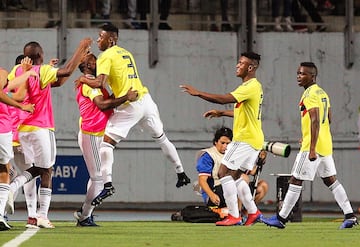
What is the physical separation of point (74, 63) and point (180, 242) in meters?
3.39

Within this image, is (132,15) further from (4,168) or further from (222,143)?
(4,168)

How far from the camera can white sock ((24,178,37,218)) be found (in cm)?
1636

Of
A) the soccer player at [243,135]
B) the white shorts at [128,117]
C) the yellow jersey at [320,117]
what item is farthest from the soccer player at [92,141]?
the yellow jersey at [320,117]

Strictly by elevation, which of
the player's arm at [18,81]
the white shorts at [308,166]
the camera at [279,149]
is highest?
the player's arm at [18,81]

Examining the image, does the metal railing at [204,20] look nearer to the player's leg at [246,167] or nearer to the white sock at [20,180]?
the player's leg at [246,167]

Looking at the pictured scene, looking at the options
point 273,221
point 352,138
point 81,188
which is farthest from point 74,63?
point 352,138

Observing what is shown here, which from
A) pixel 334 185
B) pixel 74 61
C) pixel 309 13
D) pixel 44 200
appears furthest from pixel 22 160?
pixel 309 13

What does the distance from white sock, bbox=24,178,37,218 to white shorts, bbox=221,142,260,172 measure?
8.58ft

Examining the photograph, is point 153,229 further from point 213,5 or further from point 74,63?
point 213,5

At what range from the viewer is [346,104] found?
27.6 m

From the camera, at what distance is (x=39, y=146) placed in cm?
1591

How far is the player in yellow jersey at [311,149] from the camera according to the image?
16.2 m

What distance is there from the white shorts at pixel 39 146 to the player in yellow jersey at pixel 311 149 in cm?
290

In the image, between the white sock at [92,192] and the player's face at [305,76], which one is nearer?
the player's face at [305,76]
